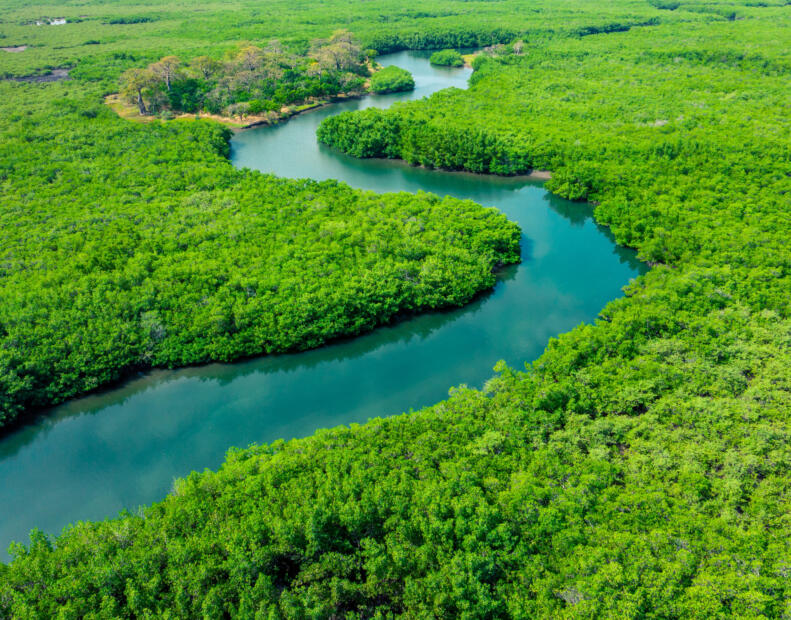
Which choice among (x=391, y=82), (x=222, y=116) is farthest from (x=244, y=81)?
(x=391, y=82)

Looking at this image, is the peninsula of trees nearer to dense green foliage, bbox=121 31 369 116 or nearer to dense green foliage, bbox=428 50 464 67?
dense green foliage, bbox=121 31 369 116

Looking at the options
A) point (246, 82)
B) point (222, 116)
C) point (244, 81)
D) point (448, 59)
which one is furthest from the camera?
point (448, 59)

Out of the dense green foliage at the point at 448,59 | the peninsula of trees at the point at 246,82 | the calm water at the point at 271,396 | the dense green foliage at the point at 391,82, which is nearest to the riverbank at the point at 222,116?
the peninsula of trees at the point at 246,82

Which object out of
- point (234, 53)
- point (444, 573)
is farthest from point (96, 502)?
point (234, 53)

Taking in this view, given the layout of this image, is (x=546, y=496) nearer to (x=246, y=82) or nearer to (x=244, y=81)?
(x=244, y=81)

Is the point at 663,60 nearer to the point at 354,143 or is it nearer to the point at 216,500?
the point at 354,143

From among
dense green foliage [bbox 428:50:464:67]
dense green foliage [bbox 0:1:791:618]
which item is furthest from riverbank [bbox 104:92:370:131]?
dense green foliage [bbox 428:50:464:67]

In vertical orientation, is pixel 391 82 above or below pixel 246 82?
below

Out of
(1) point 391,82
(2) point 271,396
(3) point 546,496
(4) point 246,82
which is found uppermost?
(4) point 246,82
